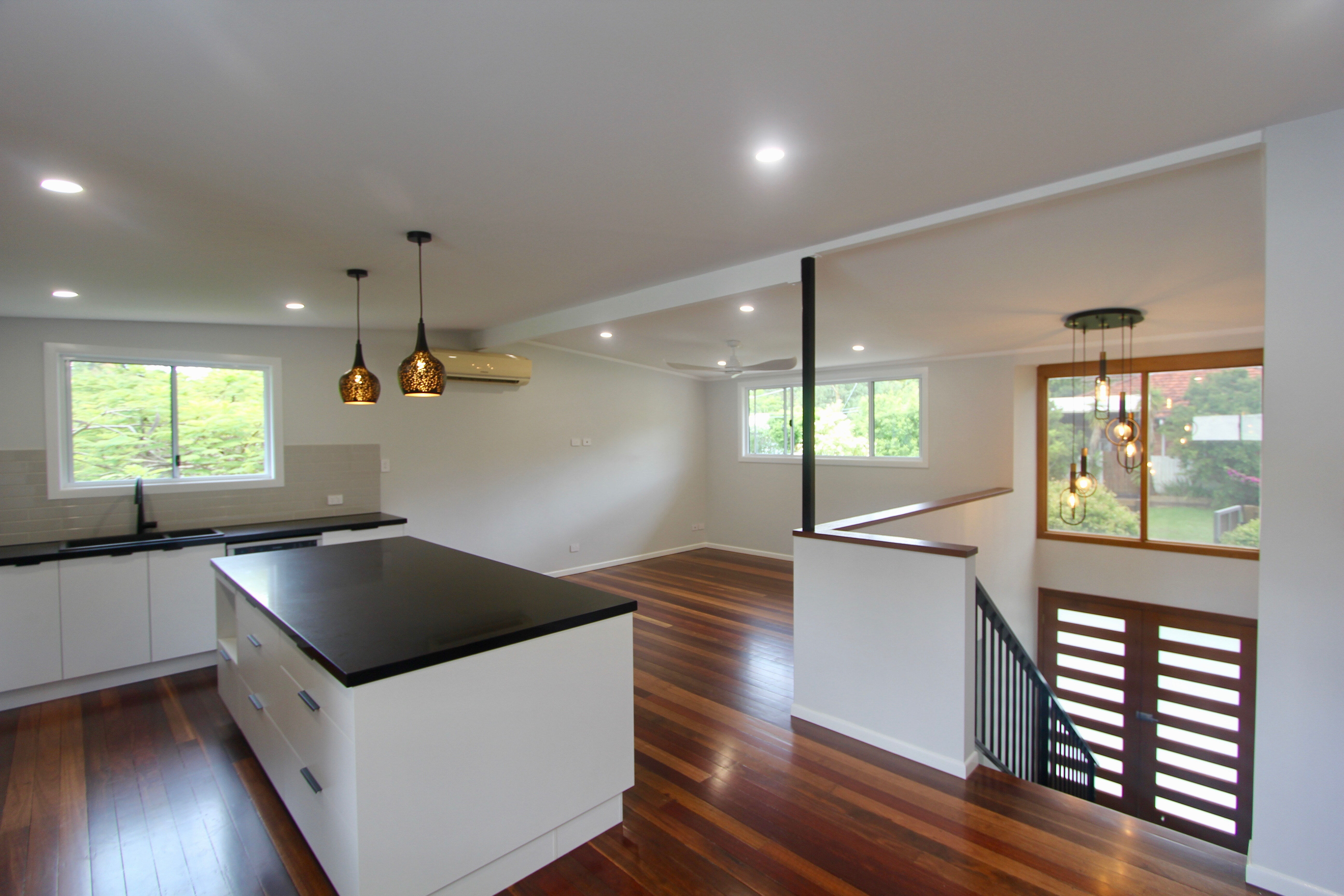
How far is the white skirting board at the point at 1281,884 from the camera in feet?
5.91

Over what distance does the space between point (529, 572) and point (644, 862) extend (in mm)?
1234

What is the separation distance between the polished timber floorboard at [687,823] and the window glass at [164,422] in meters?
1.60

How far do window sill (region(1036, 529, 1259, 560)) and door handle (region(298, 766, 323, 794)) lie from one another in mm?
6315

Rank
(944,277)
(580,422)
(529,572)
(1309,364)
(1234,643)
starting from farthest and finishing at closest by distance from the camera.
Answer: (580,422)
(1234,643)
(944,277)
(529,572)
(1309,364)

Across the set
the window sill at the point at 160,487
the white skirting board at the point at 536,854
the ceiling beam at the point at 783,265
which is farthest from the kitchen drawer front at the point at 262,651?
the ceiling beam at the point at 783,265

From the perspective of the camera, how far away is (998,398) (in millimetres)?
5793

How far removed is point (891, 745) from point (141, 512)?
491 centimetres

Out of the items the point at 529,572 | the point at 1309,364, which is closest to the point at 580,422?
the point at 529,572

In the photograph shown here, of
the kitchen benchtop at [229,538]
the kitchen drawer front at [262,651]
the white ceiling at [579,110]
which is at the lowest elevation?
the kitchen drawer front at [262,651]

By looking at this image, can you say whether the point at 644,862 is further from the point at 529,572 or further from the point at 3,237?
the point at 3,237

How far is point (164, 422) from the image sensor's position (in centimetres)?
426

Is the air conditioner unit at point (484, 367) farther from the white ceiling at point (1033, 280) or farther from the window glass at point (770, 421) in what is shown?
the window glass at point (770, 421)

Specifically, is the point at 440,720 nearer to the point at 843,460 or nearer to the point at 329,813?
the point at 329,813

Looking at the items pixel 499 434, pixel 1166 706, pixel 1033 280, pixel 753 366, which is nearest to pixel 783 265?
pixel 1033 280
